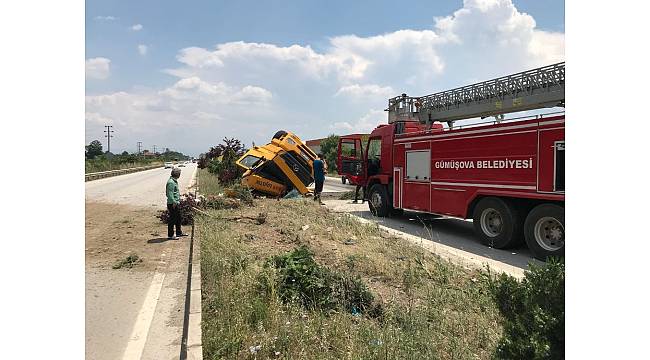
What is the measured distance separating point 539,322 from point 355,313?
7.90 feet

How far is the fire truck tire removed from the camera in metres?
8.11

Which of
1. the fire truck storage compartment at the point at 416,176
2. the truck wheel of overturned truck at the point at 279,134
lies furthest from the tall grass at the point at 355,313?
the truck wheel of overturned truck at the point at 279,134

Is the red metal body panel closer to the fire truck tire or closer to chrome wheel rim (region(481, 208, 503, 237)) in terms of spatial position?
the fire truck tire

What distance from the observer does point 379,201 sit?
12.9 metres

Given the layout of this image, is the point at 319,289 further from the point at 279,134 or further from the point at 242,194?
the point at 279,134

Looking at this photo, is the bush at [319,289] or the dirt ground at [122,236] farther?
the dirt ground at [122,236]

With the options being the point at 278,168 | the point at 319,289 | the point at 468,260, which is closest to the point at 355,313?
the point at 319,289

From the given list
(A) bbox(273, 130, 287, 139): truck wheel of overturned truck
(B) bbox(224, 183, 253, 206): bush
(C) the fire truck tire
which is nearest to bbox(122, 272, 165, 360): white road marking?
(C) the fire truck tire

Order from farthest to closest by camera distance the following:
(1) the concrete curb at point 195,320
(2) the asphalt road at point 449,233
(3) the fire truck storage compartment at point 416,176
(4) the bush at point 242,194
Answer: (4) the bush at point 242,194 < (3) the fire truck storage compartment at point 416,176 < (2) the asphalt road at point 449,233 < (1) the concrete curb at point 195,320

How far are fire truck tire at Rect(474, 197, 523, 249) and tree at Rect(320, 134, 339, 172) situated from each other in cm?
3403

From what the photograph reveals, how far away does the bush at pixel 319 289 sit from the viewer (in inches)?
179

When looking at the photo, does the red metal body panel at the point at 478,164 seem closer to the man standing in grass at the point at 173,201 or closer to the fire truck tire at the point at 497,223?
the fire truck tire at the point at 497,223

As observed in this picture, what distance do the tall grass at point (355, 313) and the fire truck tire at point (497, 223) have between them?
6.83ft
